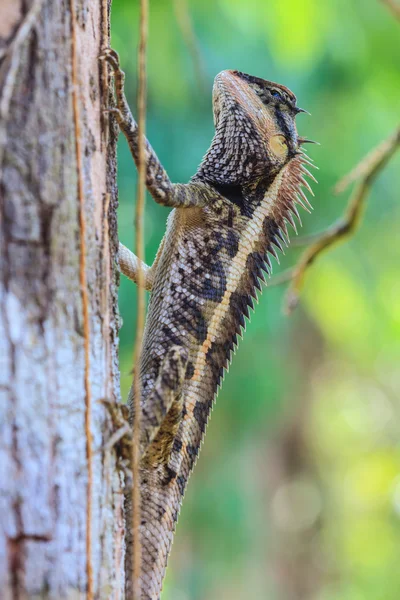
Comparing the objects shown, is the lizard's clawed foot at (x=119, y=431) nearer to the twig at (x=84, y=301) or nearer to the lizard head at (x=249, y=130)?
the twig at (x=84, y=301)

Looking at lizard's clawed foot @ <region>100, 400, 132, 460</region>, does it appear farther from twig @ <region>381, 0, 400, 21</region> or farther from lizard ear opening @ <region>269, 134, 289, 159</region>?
lizard ear opening @ <region>269, 134, 289, 159</region>

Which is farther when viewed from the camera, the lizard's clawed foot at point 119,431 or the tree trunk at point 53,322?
the lizard's clawed foot at point 119,431

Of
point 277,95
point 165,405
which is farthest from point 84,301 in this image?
point 277,95

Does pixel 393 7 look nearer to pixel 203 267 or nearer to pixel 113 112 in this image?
pixel 113 112

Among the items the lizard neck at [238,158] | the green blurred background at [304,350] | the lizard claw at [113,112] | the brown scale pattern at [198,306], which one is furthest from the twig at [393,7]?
the green blurred background at [304,350]

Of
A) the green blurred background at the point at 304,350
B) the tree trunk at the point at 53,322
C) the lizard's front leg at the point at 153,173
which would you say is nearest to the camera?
the tree trunk at the point at 53,322

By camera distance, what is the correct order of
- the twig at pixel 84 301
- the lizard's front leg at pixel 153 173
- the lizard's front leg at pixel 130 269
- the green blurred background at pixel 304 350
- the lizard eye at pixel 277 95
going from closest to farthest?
the twig at pixel 84 301 < the lizard's front leg at pixel 153 173 < the lizard's front leg at pixel 130 269 < the lizard eye at pixel 277 95 < the green blurred background at pixel 304 350
